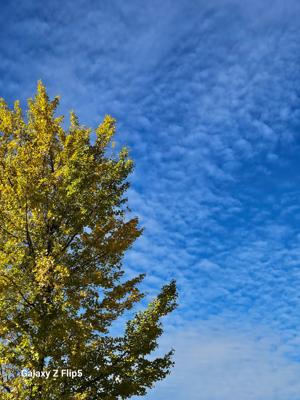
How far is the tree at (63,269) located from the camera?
12609 millimetres

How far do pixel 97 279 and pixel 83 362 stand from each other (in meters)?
2.32

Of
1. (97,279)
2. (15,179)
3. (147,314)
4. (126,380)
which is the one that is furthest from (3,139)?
(126,380)

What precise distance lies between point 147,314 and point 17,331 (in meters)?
3.72

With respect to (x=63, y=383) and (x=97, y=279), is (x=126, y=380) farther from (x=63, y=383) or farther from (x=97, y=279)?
(x=97, y=279)

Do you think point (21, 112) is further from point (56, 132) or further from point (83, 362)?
point (83, 362)

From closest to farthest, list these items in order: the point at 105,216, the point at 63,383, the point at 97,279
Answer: the point at 63,383 → the point at 97,279 → the point at 105,216

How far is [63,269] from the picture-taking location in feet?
42.1

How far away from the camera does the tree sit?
12.6 meters

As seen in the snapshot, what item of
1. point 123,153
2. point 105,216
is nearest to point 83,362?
point 105,216

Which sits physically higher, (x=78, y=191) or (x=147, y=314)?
(x=78, y=191)

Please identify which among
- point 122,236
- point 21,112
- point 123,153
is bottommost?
point 122,236

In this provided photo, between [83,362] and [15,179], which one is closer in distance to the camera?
[83,362]

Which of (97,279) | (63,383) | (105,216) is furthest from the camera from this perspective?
(105,216)

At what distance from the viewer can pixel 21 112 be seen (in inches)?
639
